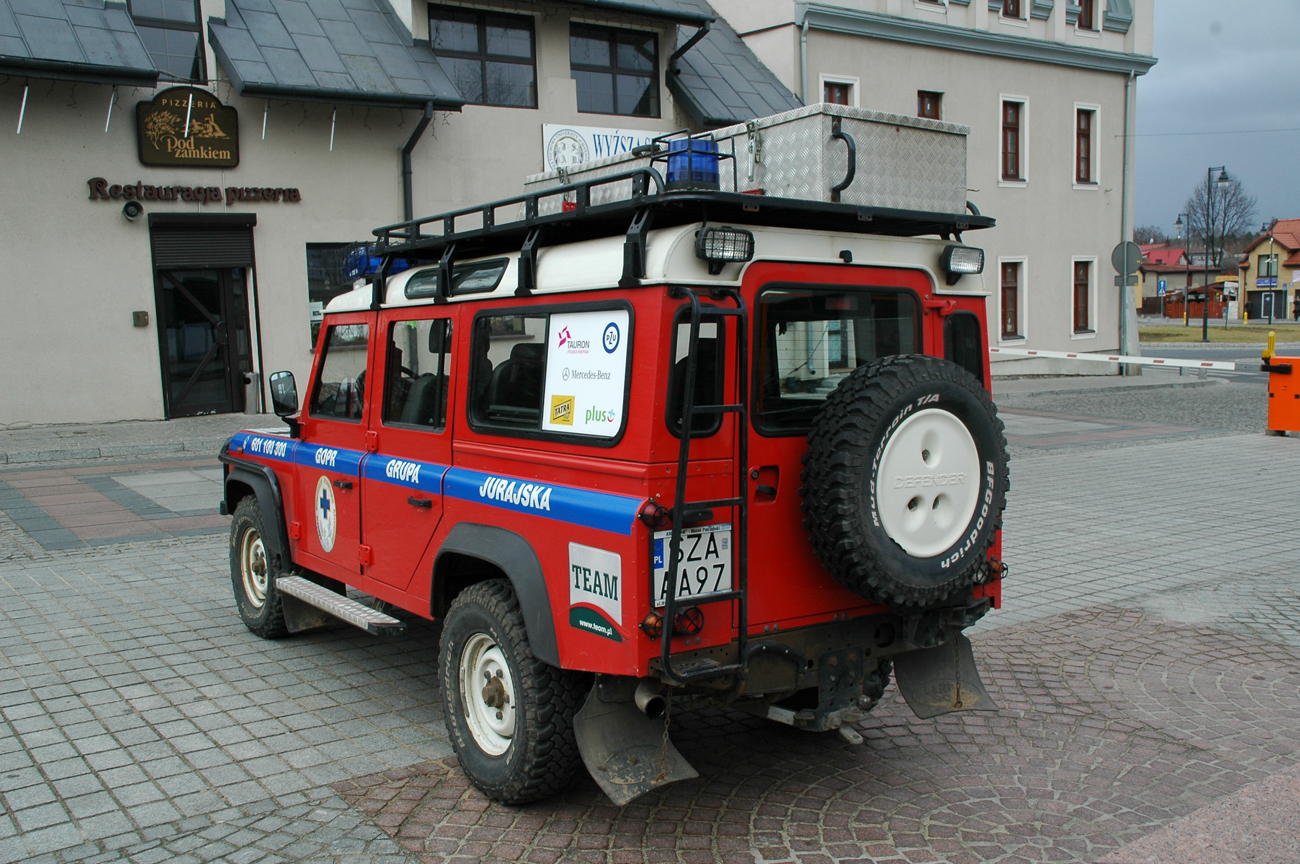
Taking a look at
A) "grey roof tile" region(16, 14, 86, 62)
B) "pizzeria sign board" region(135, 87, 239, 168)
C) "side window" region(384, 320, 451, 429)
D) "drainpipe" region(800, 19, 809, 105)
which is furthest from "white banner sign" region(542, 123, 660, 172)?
"side window" region(384, 320, 451, 429)

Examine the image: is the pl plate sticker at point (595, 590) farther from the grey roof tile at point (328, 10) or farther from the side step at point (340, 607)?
the grey roof tile at point (328, 10)

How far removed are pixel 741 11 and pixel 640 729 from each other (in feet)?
74.6

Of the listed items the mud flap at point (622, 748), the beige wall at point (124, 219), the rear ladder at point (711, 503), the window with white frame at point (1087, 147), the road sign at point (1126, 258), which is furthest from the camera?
the window with white frame at point (1087, 147)

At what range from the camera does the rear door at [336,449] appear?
A: 5.30 metres

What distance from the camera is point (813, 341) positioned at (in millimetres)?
3986

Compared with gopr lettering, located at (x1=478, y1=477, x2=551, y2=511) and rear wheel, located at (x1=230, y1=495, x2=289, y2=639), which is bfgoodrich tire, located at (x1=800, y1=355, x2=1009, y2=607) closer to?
gopr lettering, located at (x1=478, y1=477, x2=551, y2=511)

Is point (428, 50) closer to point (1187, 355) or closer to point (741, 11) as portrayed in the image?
point (741, 11)

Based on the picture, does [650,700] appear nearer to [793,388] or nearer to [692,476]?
[692,476]

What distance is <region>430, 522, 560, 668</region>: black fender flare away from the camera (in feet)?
12.4

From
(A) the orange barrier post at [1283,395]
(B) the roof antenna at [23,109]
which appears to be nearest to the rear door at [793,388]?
(A) the orange barrier post at [1283,395]

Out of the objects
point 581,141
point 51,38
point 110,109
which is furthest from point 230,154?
point 581,141

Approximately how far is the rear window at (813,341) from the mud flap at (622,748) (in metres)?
1.08

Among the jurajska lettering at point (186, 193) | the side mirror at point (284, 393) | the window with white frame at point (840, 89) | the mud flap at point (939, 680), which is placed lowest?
the mud flap at point (939, 680)

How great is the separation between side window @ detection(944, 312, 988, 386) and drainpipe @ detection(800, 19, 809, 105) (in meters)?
19.2
